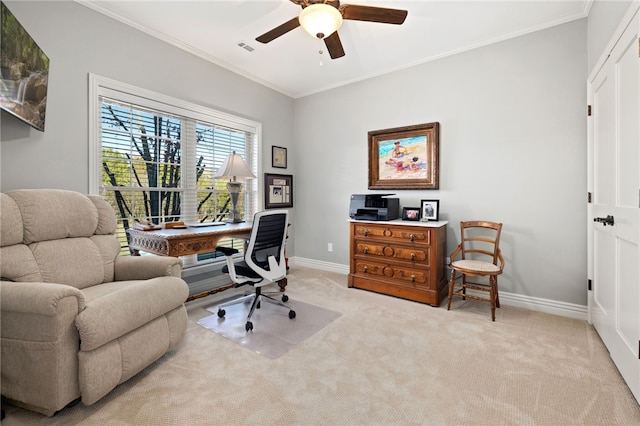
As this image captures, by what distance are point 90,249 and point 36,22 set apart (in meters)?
1.77

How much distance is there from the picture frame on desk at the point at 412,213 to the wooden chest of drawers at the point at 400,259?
23 cm

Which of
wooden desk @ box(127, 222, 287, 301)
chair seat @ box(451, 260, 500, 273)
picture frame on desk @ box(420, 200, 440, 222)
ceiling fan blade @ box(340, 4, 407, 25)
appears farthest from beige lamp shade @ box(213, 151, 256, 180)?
chair seat @ box(451, 260, 500, 273)

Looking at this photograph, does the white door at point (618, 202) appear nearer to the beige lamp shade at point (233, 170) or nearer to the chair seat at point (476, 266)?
the chair seat at point (476, 266)

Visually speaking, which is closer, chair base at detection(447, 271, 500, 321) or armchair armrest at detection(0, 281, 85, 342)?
armchair armrest at detection(0, 281, 85, 342)

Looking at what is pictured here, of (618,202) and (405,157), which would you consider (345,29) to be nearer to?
(405,157)

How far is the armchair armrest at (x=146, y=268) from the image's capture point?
2.13 meters

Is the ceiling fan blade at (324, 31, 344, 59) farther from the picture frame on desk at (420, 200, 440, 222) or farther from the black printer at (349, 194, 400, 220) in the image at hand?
the picture frame on desk at (420, 200, 440, 222)

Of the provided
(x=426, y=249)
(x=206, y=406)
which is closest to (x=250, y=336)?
(x=206, y=406)


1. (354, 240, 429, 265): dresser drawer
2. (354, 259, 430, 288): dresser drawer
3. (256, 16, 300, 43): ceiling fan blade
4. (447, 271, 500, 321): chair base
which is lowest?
(447, 271, 500, 321): chair base

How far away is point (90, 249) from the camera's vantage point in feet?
7.03

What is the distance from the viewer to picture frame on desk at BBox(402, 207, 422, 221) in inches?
134

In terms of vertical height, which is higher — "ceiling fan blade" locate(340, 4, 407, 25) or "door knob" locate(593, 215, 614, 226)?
"ceiling fan blade" locate(340, 4, 407, 25)

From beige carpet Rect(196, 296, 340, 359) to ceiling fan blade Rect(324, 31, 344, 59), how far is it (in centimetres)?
239

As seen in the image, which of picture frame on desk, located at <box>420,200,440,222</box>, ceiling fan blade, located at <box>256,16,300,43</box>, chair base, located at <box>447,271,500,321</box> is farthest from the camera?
picture frame on desk, located at <box>420,200,440,222</box>
